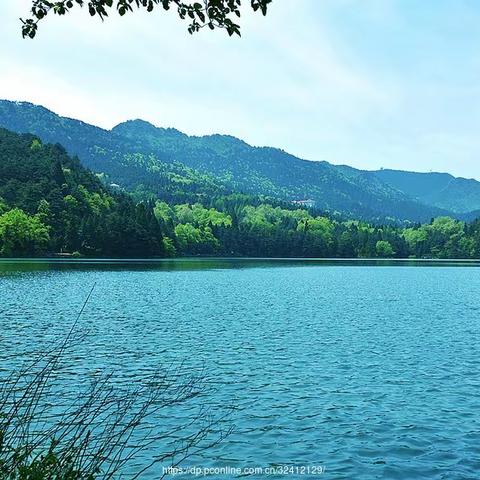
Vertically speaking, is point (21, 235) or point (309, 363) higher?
point (21, 235)

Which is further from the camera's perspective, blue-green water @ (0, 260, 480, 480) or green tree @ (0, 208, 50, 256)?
green tree @ (0, 208, 50, 256)

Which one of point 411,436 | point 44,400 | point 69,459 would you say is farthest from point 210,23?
point 44,400

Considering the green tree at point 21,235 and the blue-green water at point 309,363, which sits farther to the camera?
the green tree at point 21,235

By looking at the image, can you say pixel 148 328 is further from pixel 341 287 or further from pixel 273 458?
pixel 341 287

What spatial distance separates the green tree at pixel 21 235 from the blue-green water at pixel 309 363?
10853 centimetres

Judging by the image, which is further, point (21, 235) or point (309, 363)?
point (21, 235)

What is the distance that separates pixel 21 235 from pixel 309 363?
160 metres

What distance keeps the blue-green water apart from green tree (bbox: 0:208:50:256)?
10853cm

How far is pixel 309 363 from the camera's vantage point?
33.9 meters

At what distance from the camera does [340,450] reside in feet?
64.6

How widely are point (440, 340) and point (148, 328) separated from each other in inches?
946

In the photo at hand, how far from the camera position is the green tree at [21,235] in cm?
17375

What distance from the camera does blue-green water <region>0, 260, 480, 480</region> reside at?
1962 centimetres

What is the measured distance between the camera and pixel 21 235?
6909 inches
